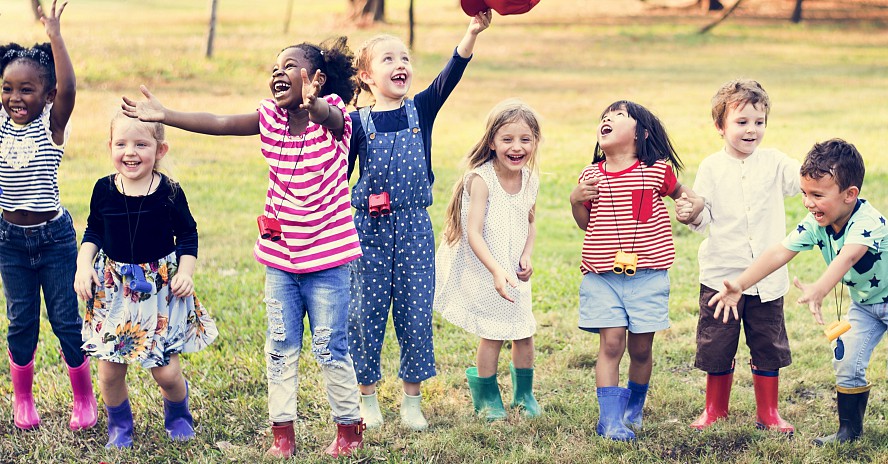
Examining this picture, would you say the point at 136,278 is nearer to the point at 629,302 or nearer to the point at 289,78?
the point at 289,78

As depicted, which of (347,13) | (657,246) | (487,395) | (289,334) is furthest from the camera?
(347,13)

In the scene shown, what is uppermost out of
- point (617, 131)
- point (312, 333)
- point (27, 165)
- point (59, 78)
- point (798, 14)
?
point (798, 14)

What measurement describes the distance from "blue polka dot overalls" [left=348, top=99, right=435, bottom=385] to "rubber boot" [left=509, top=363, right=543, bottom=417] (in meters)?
0.53

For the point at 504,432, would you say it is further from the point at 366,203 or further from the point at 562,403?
the point at 366,203

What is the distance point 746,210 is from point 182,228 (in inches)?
100

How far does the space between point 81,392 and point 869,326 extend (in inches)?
142

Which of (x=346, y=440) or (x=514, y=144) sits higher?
(x=514, y=144)

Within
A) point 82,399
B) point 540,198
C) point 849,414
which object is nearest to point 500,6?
point 849,414

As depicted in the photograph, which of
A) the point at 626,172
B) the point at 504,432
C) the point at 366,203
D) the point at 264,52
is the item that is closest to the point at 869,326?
the point at 626,172

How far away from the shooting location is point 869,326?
14.7 ft

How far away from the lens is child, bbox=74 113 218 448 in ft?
14.6

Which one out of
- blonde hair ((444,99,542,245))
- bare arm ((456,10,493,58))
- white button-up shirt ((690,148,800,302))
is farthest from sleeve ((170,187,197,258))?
white button-up shirt ((690,148,800,302))

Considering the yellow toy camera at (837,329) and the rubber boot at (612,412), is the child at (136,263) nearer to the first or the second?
the rubber boot at (612,412)

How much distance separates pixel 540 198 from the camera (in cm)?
1083
